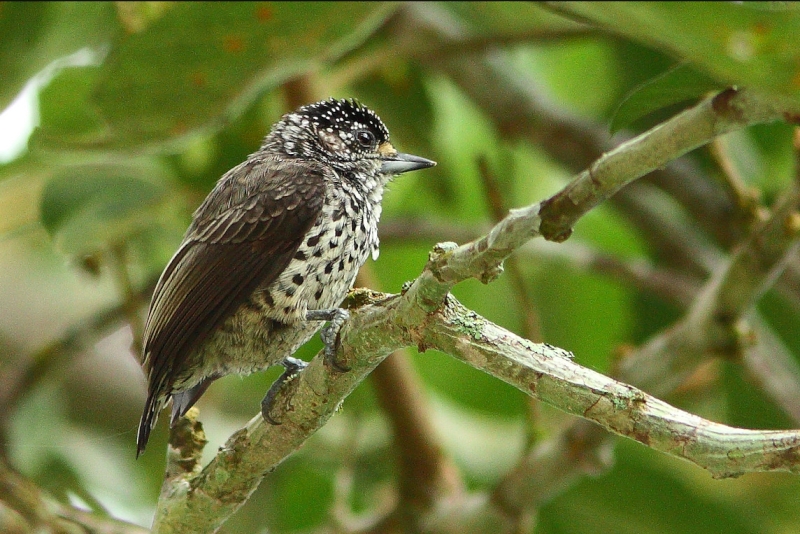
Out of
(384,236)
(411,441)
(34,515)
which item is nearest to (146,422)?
(34,515)

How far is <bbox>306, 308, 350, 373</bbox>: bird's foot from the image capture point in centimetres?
222

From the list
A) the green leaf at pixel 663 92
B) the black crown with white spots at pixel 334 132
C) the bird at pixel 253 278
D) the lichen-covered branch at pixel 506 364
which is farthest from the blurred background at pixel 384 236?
the green leaf at pixel 663 92

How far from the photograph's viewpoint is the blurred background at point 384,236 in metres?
3.49

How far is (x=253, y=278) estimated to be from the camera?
117 inches

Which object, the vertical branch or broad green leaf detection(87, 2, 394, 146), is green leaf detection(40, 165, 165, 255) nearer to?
broad green leaf detection(87, 2, 394, 146)

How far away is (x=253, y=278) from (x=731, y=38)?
5.19 ft

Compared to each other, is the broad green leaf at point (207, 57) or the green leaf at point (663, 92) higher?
the broad green leaf at point (207, 57)

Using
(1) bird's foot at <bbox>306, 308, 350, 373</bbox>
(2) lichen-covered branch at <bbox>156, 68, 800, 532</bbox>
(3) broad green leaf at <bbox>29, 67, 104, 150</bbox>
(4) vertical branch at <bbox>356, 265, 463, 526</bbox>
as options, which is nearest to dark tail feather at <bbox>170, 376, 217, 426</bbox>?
(2) lichen-covered branch at <bbox>156, 68, 800, 532</bbox>

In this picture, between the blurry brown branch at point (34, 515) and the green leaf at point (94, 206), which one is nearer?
the blurry brown branch at point (34, 515)

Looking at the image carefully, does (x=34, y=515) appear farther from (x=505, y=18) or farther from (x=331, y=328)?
(x=505, y=18)

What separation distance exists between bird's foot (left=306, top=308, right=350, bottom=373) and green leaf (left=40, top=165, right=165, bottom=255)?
128 centimetres

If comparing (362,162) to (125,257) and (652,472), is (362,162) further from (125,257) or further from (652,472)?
(652,472)

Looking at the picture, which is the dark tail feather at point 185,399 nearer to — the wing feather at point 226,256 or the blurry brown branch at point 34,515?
the wing feather at point 226,256

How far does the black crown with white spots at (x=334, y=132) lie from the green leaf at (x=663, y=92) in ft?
5.31
